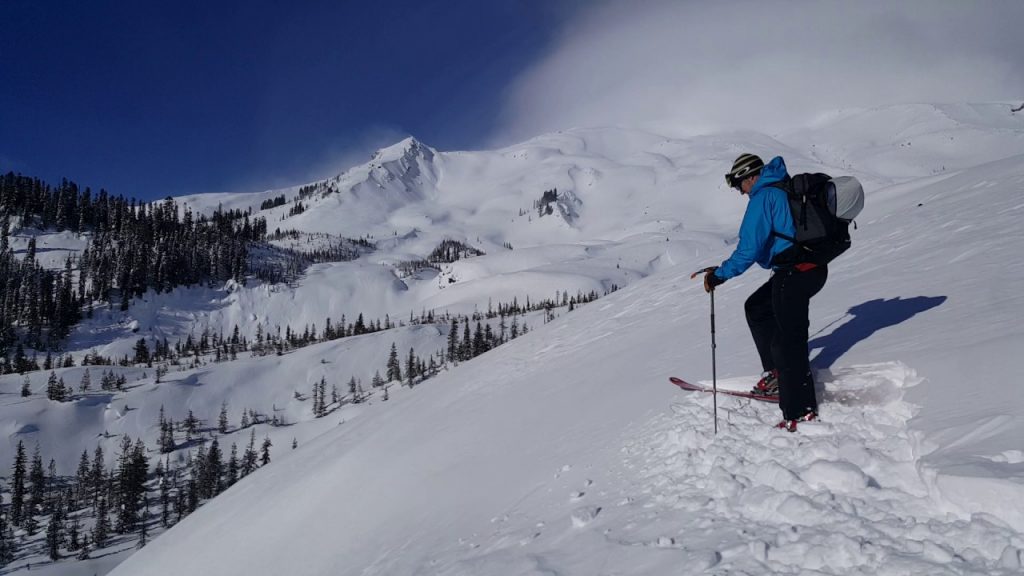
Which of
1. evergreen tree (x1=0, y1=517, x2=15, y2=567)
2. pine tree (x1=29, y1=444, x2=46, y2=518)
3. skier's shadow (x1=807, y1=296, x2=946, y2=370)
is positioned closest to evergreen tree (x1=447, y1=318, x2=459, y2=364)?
pine tree (x1=29, y1=444, x2=46, y2=518)

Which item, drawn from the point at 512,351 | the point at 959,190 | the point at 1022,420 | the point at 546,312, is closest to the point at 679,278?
the point at 512,351

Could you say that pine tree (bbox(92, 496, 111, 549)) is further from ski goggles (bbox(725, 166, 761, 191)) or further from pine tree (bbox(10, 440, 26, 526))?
ski goggles (bbox(725, 166, 761, 191))

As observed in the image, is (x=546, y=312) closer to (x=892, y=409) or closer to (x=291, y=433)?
(x=291, y=433)

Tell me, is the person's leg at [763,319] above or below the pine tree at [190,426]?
above

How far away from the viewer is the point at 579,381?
10.8 m

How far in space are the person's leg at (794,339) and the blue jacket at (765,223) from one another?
1.15 ft

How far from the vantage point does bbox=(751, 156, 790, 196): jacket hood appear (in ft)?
17.3

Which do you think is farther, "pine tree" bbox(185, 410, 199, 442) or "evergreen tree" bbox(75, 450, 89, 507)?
"pine tree" bbox(185, 410, 199, 442)

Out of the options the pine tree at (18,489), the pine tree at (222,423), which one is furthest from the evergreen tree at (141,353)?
the pine tree at (18,489)

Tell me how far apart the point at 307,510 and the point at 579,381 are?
597cm

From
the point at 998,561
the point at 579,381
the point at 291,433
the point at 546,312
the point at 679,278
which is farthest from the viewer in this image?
the point at 546,312

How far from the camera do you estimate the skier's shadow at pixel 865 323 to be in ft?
22.3

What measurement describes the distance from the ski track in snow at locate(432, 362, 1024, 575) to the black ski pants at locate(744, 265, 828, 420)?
10.8 inches

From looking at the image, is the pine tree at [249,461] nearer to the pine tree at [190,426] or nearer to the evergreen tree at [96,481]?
the pine tree at [190,426]
